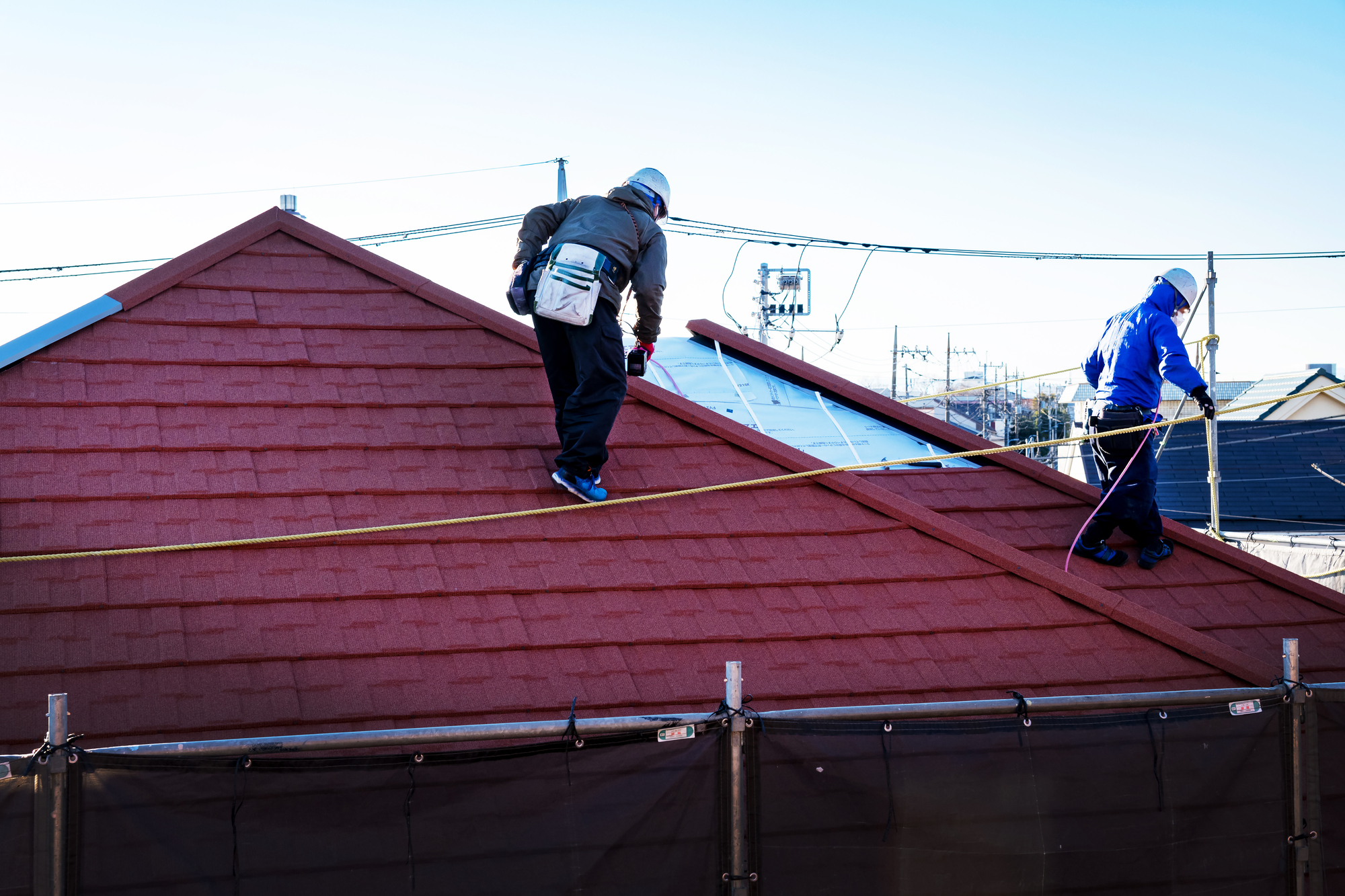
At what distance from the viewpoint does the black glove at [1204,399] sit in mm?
4652

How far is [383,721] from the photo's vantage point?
136 inches

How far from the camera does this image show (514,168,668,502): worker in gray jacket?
4.36 metres

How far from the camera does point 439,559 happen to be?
4.05 meters

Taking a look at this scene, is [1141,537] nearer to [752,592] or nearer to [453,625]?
[752,592]

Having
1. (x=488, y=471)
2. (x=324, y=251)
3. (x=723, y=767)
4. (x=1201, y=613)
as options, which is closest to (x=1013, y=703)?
(x=723, y=767)

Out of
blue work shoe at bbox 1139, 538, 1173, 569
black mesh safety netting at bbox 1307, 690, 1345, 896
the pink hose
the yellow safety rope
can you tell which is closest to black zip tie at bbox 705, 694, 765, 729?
the yellow safety rope

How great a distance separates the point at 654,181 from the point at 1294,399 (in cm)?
2554

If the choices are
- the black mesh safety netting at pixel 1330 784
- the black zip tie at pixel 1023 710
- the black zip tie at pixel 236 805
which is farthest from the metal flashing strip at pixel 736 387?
the black zip tie at pixel 236 805

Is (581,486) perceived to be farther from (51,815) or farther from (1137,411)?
(1137,411)

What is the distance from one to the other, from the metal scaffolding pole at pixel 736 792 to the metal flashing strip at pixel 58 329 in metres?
3.49

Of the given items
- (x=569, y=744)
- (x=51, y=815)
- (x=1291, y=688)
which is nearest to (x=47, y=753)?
(x=51, y=815)

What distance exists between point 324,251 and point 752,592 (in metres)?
2.98

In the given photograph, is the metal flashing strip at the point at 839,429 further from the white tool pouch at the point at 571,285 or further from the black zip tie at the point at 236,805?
the black zip tie at the point at 236,805

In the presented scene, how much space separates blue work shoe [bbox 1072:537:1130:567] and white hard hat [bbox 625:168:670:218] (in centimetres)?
271
